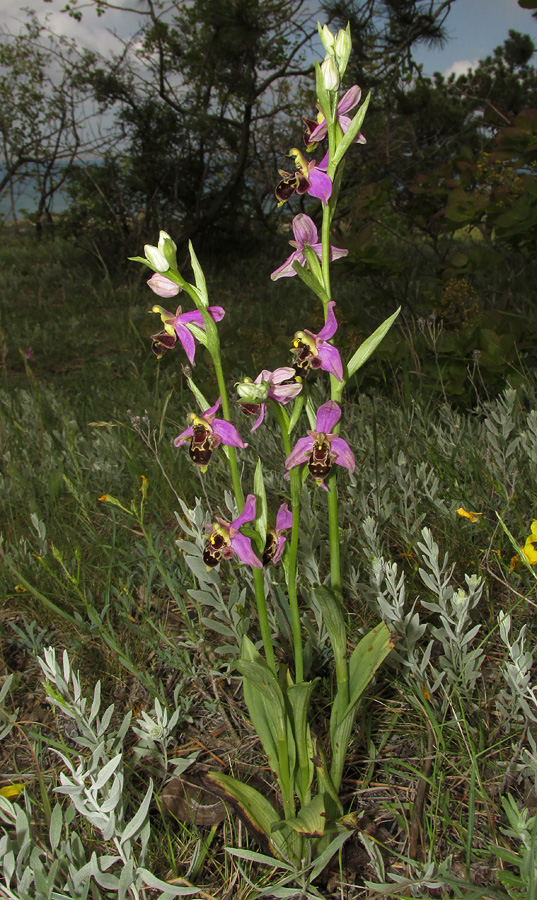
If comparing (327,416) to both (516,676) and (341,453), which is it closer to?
(341,453)

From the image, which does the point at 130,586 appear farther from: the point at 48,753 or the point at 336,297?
the point at 336,297

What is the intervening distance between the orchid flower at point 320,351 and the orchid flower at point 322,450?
0.07m

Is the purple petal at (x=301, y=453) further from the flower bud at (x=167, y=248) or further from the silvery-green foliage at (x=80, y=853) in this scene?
the silvery-green foliage at (x=80, y=853)

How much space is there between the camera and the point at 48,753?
1795 millimetres

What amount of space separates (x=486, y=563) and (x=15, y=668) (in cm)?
164

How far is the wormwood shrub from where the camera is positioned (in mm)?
1232

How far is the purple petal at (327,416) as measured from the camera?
4.06 feet

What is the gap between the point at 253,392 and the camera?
3.75 feet

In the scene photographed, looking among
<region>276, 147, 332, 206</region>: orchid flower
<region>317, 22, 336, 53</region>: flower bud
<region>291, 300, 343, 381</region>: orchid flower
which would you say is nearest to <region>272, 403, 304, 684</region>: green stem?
<region>291, 300, 343, 381</region>: orchid flower

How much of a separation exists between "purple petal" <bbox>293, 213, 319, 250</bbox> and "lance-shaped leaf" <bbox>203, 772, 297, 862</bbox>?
1.18m

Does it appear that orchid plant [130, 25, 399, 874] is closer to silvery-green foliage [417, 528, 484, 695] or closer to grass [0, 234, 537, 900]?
grass [0, 234, 537, 900]

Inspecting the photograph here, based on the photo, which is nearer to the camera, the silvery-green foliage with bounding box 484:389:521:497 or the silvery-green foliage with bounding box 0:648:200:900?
the silvery-green foliage with bounding box 0:648:200:900

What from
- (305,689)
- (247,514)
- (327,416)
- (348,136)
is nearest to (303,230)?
(348,136)

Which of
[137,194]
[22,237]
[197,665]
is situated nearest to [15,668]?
[197,665]
